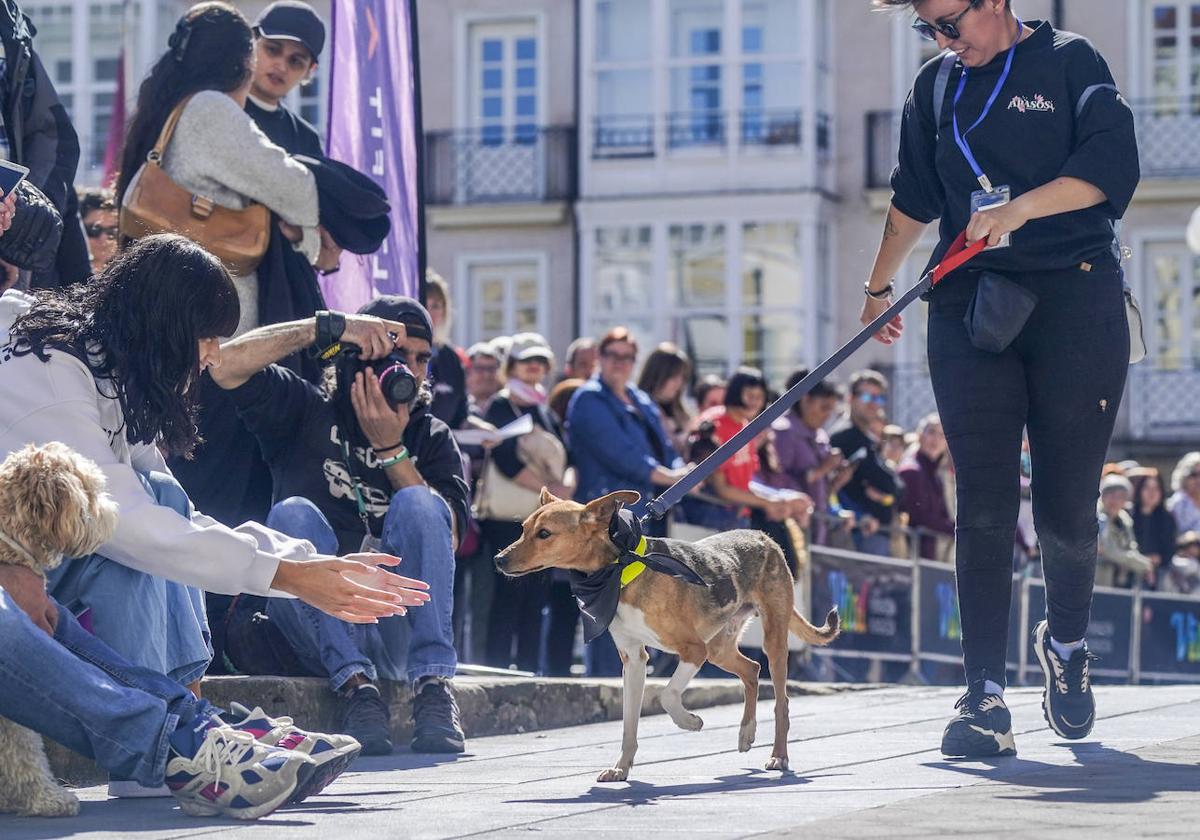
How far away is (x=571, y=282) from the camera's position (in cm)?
3406

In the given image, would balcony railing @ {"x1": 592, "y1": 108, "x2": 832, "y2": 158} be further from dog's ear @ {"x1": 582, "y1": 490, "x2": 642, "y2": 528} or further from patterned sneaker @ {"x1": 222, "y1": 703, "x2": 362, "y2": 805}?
patterned sneaker @ {"x1": 222, "y1": 703, "x2": 362, "y2": 805}

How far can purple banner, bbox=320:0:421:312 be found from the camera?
914cm

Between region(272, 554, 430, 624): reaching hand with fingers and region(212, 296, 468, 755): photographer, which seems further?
region(212, 296, 468, 755): photographer

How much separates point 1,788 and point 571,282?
29.0 meters

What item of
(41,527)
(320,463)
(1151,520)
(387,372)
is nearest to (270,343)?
(387,372)

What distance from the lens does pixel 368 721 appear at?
7246 mm

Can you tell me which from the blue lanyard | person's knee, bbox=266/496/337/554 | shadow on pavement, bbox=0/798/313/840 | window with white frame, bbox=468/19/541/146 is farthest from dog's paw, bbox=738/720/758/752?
window with white frame, bbox=468/19/541/146

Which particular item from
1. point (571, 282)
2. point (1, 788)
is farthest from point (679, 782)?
point (571, 282)

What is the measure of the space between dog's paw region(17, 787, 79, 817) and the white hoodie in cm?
58

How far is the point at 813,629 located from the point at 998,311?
1.57 meters

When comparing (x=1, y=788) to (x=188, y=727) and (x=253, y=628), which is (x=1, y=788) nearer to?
(x=188, y=727)

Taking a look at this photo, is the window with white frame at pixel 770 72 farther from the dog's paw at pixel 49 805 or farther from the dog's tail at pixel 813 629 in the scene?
the dog's paw at pixel 49 805

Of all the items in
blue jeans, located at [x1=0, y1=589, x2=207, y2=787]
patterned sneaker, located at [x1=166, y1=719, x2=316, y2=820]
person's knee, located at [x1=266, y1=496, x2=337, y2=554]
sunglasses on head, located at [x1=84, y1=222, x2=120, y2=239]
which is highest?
sunglasses on head, located at [x1=84, y1=222, x2=120, y2=239]

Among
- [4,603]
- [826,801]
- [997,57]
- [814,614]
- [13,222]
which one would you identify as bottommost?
[814,614]
